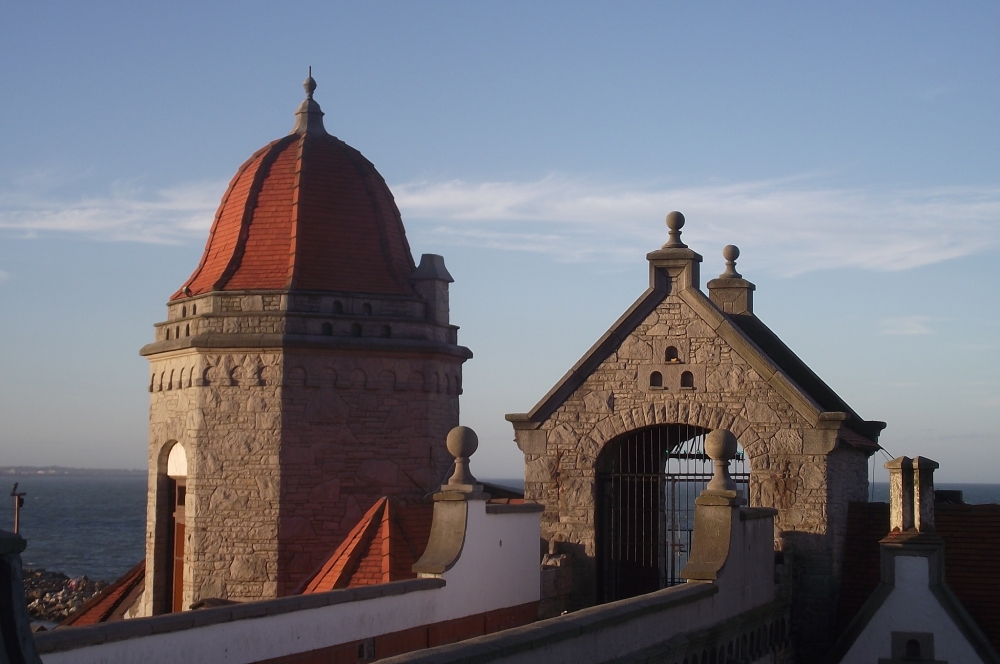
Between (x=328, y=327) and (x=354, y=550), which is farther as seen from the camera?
(x=328, y=327)

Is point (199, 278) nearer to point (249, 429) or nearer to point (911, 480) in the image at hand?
point (249, 429)

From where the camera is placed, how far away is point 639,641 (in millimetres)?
10711

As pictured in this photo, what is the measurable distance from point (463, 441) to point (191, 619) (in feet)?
15.3

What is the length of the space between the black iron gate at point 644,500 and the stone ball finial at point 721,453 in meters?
1.60

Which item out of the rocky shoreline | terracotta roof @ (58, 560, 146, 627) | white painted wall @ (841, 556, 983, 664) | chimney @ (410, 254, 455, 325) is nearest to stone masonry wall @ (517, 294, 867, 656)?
white painted wall @ (841, 556, 983, 664)

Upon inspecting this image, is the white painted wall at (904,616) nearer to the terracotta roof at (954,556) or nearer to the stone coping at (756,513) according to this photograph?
the terracotta roof at (954,556)

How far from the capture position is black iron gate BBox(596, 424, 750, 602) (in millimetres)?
16234

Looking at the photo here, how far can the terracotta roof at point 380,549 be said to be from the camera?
16000 mm

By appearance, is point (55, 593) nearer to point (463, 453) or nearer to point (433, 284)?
point (433, 284)

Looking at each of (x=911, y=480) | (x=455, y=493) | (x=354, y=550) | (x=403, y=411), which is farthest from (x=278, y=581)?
(x=911, y=480)

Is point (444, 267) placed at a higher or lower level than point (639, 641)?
higher

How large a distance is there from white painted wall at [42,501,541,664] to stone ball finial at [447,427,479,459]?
1.88 ft

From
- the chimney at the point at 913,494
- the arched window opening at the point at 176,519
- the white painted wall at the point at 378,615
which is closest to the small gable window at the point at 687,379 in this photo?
the white painted wall at the point at 378,615

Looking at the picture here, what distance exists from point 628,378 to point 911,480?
366 cm
